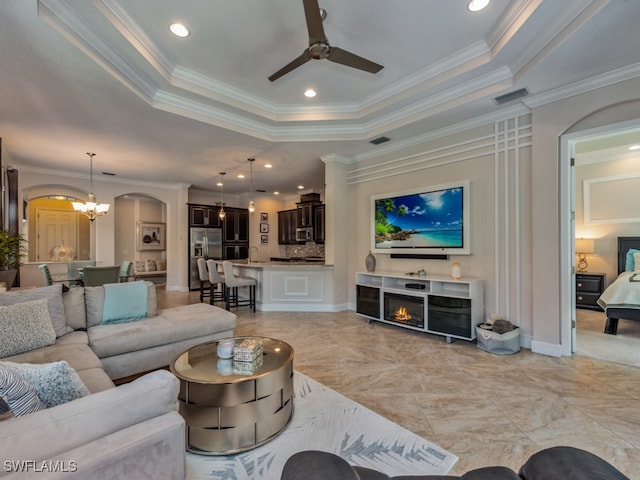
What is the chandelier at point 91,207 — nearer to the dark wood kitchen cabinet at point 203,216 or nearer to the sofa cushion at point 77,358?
the dark wood kitchen cabinet at point 203,216

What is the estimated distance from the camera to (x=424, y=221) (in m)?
4.59

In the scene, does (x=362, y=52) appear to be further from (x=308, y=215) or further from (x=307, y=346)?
(x=308, y=215)

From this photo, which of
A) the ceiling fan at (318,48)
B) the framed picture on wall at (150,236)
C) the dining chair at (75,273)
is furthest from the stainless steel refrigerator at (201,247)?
the ceiling fan at (318,48)

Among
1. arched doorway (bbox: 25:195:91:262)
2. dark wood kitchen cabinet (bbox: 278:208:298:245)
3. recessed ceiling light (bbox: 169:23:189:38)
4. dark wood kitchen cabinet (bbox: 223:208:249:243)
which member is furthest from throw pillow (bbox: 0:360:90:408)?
arched doorway (bbox: 25:195:91:262)

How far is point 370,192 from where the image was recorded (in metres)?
5.52

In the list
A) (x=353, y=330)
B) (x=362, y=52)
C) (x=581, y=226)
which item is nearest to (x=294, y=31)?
(x=362, y=52)

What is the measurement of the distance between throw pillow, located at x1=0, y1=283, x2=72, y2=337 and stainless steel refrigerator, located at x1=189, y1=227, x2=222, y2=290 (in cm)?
574

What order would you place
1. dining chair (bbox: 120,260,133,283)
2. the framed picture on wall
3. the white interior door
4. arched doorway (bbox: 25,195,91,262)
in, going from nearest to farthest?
dining chair (bbox: 120,260,133,283), arched doorway (bbox: 25,195,91,262), the white interior door, the framed picture on wall

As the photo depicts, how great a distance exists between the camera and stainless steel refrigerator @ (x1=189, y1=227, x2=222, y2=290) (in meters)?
8.40

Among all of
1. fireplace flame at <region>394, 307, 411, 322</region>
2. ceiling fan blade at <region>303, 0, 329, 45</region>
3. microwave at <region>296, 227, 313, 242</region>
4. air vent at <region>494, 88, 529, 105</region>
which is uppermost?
air vent at <region>494, 88, 529, 105</region>

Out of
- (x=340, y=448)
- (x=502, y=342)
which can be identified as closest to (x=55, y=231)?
(x=340, y=448)

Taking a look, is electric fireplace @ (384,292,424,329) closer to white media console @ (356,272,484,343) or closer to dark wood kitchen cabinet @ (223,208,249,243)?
white media console @ (356,272,484,343)

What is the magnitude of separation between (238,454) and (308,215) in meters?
6.86

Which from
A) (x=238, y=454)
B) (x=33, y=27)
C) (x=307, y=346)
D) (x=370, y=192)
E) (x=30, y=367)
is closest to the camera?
(x=30, y=367)
